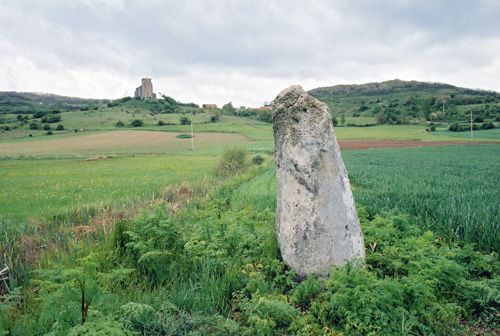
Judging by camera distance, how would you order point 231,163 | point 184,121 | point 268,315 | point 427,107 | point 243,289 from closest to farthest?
point 268,315 → point 243,289 → point 231,163 → point 184,121 → point 427,107

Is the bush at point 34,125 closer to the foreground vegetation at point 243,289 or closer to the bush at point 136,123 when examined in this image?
the bush at point 136,123

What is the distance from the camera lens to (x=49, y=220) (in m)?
12.7

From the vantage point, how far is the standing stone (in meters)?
5.84

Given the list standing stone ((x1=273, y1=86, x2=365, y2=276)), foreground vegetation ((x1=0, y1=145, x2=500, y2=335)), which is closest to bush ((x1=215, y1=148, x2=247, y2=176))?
foreground vegetation ((x1=0, y1=145, x2=500, y2=335))

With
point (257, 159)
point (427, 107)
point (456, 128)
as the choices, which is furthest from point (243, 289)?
point (427, 107)

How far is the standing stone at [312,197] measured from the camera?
584cm

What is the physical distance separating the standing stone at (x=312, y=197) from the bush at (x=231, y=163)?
2290cm

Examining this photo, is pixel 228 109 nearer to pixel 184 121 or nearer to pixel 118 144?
pixel 184 121

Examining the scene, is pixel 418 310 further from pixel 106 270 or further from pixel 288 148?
pixel 106 270

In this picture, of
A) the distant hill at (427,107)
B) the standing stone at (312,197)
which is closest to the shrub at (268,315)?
the standing stone at (312,197)

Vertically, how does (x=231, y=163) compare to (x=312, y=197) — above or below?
below

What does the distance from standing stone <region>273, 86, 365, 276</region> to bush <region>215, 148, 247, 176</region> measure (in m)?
22.9

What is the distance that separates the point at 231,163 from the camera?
30609 mm

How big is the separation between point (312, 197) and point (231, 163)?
24.8 metres
